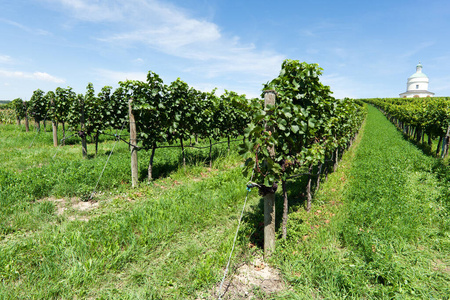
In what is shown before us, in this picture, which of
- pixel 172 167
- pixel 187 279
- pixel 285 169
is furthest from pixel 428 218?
pixel 172 167

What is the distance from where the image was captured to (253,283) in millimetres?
3732

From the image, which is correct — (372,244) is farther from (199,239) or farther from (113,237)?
(113,237)

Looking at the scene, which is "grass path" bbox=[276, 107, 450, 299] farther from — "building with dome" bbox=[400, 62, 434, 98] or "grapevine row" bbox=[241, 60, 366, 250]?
"building with dome" bbox=[400, 62, 434, 98]

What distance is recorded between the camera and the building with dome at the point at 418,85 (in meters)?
126

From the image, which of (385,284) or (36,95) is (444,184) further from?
(36,95)

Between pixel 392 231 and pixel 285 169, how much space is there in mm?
2675

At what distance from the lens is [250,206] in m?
6.48

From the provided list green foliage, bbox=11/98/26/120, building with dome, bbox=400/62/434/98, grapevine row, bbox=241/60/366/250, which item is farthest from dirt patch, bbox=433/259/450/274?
building with dome, bbox=400/62/434/98

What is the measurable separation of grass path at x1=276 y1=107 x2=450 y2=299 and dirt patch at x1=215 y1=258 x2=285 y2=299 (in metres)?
0.24

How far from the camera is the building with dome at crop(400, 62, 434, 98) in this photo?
126 m

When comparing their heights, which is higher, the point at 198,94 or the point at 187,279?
the point at 198,94

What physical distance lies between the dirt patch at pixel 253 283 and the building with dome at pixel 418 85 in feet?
Answer: 531

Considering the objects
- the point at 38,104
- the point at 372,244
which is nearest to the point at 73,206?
the point at 372,244

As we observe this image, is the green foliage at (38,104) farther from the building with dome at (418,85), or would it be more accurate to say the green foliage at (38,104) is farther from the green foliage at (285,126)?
the building with dome at (418,85)
